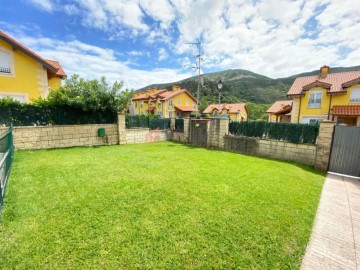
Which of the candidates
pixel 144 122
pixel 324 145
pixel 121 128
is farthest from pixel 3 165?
pixel 324 145

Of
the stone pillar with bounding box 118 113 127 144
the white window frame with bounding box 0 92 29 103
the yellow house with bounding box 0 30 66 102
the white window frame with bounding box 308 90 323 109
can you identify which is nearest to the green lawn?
the stone pillar with bounding box 118 113 127 144

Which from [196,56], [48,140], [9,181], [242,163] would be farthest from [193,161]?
[196,56]

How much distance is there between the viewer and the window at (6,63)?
1059 centimetres

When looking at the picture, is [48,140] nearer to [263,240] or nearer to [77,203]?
[77,203]

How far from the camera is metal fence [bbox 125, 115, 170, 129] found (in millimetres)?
12672

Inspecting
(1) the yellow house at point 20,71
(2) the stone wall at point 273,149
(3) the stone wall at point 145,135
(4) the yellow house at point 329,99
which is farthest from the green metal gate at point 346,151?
(1) the yellow house at point 20,71

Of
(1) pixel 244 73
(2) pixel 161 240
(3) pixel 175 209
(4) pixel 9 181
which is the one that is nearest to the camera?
(2) pixel 161 240

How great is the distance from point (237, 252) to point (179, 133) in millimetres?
11806

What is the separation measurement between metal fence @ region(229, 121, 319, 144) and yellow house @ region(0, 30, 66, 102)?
13.4 metres

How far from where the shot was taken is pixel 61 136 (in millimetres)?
9750

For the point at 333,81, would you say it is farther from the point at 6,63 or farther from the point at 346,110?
the point at 6,63

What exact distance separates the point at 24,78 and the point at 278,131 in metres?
16.1

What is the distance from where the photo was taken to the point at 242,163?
300 inches

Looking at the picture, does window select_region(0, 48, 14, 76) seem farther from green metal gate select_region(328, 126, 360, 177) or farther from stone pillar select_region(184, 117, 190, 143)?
green metal gate select_region(328, 126, 360, 177)
